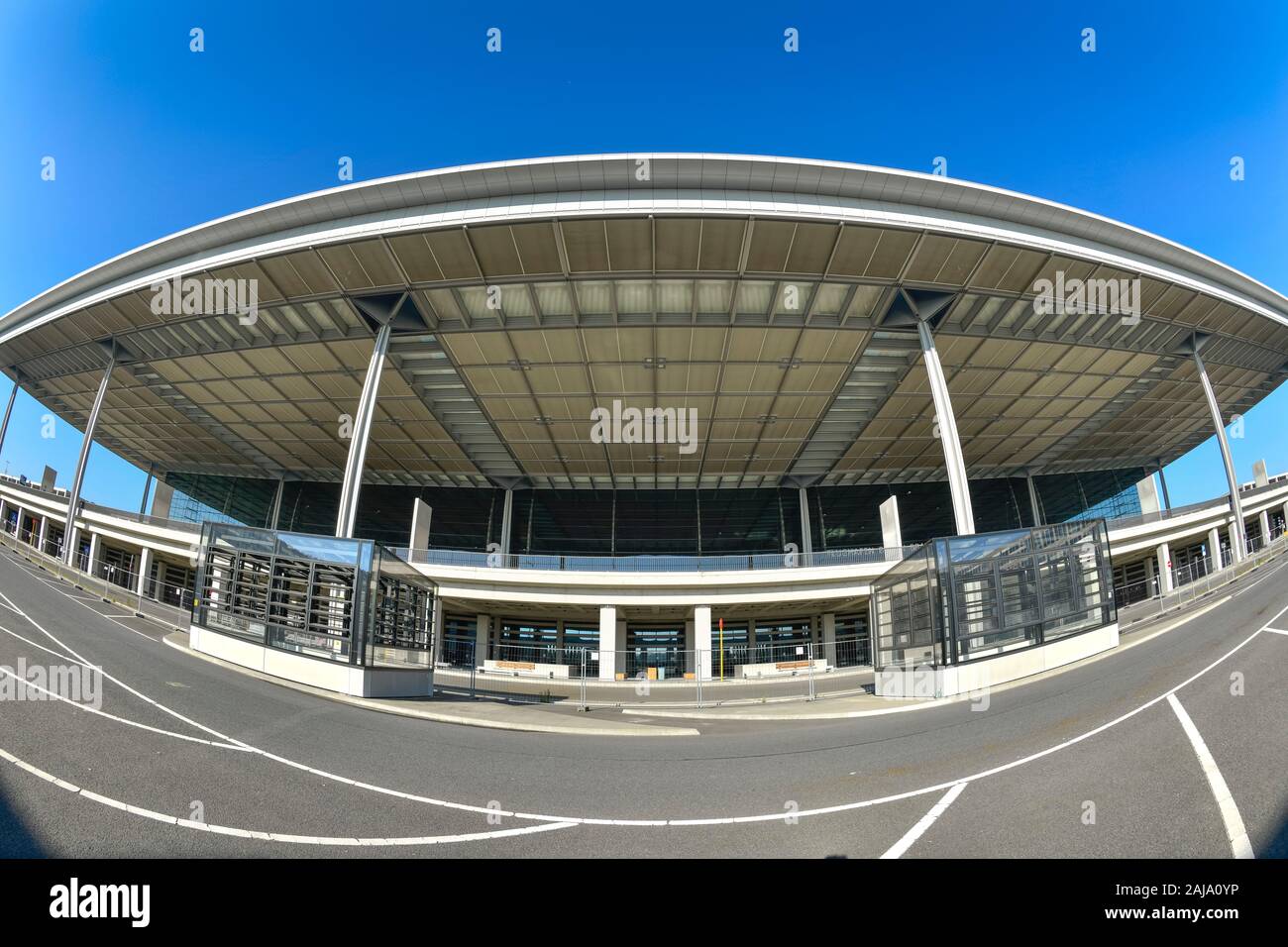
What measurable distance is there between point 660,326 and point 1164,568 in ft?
117

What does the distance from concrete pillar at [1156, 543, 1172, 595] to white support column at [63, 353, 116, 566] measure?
6309 centimetres

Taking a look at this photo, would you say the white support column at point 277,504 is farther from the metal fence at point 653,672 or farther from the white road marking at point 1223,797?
the white road marking at point 1223,797

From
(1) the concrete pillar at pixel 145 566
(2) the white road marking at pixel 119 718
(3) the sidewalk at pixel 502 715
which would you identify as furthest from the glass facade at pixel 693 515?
(2) the white road marking at pixel 119 718

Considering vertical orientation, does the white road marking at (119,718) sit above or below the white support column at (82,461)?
below

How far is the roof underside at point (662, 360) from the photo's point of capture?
22.7m

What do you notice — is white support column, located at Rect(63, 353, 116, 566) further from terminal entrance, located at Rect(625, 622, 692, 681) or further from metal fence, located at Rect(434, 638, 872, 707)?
terminal entrance, located at Rect(625, 622, 692, 681)

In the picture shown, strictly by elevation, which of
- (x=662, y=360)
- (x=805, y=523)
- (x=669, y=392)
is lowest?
(x=805, y=523)

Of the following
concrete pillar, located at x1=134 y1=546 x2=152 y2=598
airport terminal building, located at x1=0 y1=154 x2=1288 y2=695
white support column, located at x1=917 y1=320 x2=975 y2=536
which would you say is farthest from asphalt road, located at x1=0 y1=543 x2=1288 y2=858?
concrete pillar, located at x1=134 y1=546 x2=152 y2=598

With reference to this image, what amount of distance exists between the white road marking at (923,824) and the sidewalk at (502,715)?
6.01 metres

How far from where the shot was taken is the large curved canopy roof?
21.2 meters

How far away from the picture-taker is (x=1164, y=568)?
116 ft

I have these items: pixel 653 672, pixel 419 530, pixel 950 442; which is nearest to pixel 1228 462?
pixel 950 442

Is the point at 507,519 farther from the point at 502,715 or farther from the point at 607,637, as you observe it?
the point at 502,715
